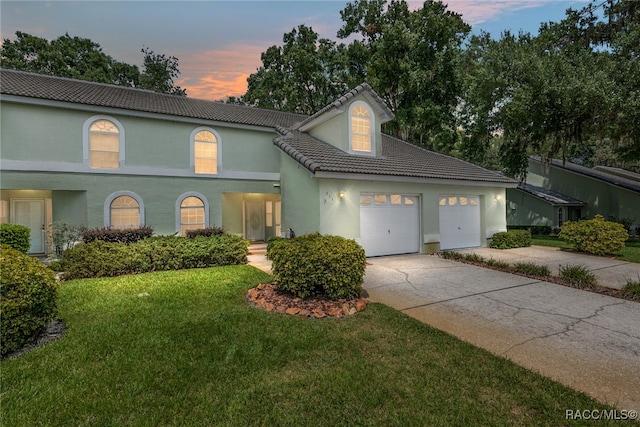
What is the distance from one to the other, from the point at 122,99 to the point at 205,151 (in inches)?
154

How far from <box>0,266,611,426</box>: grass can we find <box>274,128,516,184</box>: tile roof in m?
6.20

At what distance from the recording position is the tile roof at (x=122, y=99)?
10.8 metres

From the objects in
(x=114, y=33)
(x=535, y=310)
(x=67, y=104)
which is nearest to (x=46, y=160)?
(x=67, y=104)

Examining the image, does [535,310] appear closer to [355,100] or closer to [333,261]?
[333,261]

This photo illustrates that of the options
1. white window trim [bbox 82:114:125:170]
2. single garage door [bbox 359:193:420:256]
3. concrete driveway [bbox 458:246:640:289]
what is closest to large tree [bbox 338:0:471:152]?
concrete driveway [bbox 458:246:640:289]

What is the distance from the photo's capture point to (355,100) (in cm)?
1233

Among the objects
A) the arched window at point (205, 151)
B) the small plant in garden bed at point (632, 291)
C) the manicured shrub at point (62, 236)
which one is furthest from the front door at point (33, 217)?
the small plant in garden bed at point (632, 291)

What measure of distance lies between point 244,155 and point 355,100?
5641 mm

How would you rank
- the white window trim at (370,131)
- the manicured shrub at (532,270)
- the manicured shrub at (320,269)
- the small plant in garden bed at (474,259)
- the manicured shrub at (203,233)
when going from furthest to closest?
the white window trim at (370,131)
the manicured shrub at (203,233)
the small plant in garden bed at (474,259)
the manicured shrub at (532,270)
the manicured shrub at (320,269)

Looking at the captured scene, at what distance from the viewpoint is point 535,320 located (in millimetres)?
5113

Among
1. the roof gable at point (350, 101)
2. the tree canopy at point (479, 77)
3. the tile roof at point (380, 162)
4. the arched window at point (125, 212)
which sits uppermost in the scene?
the tree canopy at point (479, 77)

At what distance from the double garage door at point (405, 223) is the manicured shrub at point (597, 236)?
3609mm

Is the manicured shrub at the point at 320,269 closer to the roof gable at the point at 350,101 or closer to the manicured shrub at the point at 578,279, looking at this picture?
the manicured shrub at the point at 578,279

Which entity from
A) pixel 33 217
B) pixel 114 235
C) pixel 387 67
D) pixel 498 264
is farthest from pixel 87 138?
pixel 387 67
